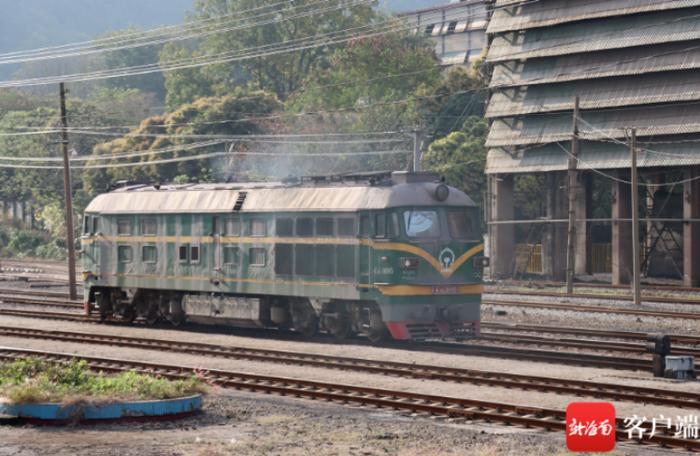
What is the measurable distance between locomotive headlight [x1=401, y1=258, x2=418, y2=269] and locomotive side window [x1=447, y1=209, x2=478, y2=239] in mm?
1342

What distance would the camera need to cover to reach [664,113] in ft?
186

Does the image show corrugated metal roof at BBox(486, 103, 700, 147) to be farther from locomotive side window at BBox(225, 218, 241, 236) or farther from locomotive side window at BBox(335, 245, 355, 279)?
locomotive side window at BBox(335, 245, 355, 279)

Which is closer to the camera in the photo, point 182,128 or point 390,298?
point 390,298

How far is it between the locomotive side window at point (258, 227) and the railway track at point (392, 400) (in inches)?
271

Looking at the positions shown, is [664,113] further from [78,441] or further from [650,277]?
[78,441]

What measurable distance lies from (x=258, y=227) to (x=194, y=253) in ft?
9.87

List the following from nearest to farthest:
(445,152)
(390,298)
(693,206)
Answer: (390,298) < (693,206) < (445,152)

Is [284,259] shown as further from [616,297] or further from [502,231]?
[502,231]

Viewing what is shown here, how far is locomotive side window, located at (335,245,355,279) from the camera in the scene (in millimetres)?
28609

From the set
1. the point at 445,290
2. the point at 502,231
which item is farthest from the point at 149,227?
the point at 502,231

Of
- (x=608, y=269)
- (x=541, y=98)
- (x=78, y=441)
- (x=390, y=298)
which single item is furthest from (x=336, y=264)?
(x=608, y=269)

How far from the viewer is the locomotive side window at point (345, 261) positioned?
2861 centimetres

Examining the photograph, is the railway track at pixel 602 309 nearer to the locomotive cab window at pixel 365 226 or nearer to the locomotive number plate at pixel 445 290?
the locomotive number plate at pixel 445 290

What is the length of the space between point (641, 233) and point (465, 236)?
37.7 metres
